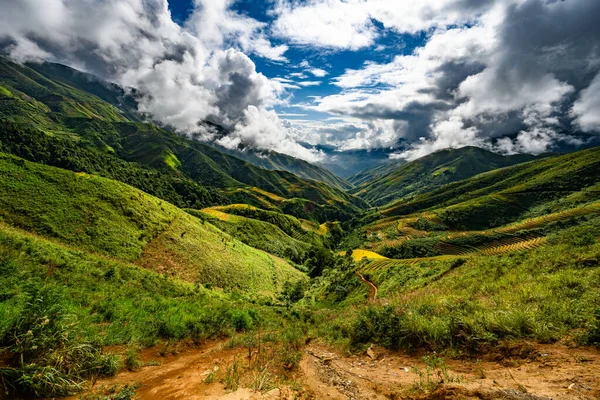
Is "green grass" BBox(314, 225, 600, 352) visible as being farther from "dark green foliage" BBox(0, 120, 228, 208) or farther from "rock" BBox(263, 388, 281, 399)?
"dark green foliage" BBox(0, 120, 228, 208)

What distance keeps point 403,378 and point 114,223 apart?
37.3 metres

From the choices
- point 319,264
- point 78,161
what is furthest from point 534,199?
point 78,161

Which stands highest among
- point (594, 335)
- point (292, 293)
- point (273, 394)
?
point (594, 335)

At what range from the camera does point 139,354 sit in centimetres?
892

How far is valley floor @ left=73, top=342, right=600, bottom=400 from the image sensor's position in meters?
5.05

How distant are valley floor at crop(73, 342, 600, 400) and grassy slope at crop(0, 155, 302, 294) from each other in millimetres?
26218

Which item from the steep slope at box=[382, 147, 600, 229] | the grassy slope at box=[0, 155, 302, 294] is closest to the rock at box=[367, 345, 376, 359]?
the grassy slope at box=[0, 155, 302, 294]

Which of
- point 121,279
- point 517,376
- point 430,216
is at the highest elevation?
point 430,216

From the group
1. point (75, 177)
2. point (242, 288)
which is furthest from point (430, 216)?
point (75, 177)

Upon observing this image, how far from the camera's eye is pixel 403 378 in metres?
6.89

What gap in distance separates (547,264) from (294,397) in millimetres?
16643

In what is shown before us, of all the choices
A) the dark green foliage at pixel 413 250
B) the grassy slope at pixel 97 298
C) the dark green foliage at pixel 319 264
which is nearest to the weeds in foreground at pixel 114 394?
the grassy slope at pixel 97 298

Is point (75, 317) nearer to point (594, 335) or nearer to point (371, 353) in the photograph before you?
point (371, 353)

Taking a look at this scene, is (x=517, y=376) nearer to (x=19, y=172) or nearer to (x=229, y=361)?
(x=229, y=361)
